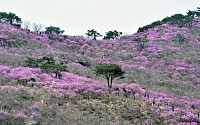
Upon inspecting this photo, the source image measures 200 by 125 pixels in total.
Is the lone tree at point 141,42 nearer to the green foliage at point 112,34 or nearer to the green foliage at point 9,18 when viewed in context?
the green foliage at point 112,34

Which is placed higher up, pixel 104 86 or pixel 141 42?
pixel 141 42

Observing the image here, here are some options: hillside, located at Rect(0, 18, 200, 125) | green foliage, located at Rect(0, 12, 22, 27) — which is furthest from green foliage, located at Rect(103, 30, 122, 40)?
green foliage, located at Rect(0, 12, 22, 27)

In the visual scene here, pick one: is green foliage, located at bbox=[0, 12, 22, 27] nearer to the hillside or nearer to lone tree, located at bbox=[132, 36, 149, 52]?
the hillside

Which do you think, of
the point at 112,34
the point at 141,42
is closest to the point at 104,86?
the point at 141,42

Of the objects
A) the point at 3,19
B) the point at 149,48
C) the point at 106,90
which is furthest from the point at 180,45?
the point at 3,19

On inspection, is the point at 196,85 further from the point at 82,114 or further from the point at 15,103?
the point at 15,103

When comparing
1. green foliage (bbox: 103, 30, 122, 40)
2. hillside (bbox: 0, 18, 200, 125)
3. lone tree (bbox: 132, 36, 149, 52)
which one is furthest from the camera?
green foliage (bbox: 103, 30, 122, 40)

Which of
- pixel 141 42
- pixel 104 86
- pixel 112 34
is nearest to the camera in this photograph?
pixel 104 86

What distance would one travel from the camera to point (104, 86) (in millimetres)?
19203

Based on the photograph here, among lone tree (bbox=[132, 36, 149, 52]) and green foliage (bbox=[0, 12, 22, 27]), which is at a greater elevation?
green foliage (bbox=[0, 12, 22, 27])

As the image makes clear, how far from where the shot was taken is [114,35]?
72562mm

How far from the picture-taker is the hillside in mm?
11317

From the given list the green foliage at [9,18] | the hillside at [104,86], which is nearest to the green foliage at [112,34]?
the hillside at [104,86]

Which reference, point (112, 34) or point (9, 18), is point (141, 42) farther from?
point (9, 18)
